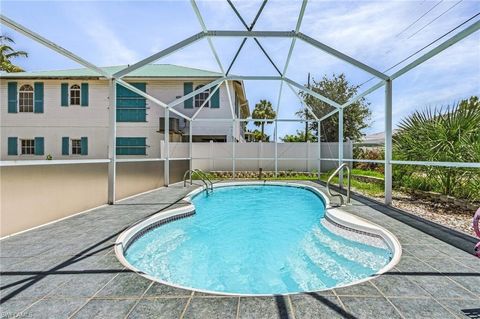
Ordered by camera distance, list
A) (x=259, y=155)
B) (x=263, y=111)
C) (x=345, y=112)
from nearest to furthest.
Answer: (x=259, y=155)
(x=345, y=112)
(x=263, y=111)

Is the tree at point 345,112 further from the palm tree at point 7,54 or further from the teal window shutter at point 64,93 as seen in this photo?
the palm tree at point 7,54

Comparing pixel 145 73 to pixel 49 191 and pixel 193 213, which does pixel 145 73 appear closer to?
pixel 193 213

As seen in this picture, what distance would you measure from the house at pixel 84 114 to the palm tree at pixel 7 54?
11.7 metres

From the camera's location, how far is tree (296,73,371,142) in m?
20.0

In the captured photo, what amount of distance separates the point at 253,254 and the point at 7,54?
103 feet

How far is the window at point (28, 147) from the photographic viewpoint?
15148 millimetres

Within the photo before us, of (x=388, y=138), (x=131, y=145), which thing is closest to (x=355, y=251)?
(x=388, y=138)

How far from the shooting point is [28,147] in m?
15.2

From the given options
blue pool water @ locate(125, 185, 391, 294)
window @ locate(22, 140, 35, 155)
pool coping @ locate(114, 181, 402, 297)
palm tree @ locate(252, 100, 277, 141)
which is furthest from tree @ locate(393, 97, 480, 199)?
palm tree @ locate(252, 100, 277, 141)

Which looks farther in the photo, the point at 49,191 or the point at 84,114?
the point at 84,114

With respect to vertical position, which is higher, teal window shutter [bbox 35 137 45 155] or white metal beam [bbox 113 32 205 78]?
white metal beam [bbox 113 32 205 78]

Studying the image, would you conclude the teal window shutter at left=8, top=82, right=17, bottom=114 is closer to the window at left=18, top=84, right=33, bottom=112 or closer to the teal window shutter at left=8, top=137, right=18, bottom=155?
the window at left=18, top=84, right=33, bottom=112

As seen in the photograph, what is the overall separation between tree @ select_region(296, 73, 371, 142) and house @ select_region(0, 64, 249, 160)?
8965 millimetres

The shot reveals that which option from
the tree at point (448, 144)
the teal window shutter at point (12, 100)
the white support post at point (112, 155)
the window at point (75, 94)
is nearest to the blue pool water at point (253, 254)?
the white support post at point (112, 155)
